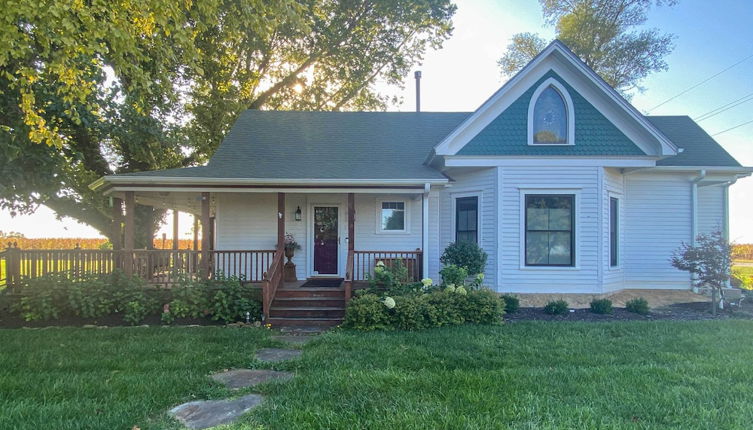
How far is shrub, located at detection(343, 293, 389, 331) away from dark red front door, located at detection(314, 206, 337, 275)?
3444 mm

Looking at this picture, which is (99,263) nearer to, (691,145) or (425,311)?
(425,311)

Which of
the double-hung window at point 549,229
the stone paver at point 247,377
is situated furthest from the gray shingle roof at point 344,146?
the stone paver at point 247,377

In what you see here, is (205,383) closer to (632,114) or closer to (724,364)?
(724,364)

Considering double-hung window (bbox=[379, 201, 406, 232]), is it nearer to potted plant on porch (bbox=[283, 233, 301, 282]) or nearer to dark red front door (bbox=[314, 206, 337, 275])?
dark red front door (bbox=[314, 206, 337, 275])

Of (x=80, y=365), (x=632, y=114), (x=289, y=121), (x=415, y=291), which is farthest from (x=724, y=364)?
(x=289, y=121)

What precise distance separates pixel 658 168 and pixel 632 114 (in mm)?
1943

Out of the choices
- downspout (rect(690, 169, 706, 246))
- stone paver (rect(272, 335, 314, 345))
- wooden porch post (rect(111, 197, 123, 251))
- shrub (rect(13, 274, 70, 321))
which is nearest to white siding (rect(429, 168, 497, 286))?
stone paver (rect(272, 335, 314, 345))

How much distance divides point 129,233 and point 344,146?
5853 mm

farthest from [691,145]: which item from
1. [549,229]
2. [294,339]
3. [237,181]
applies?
[237,181]

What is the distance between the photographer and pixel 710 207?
34.0 feet

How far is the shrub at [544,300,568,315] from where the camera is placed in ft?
26.5

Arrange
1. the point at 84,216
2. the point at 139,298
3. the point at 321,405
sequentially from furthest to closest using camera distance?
the point at 84,216
the point at 139,298
the point at 321,405

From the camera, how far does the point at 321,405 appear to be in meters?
3.75

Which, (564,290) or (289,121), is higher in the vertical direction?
(289,121)
